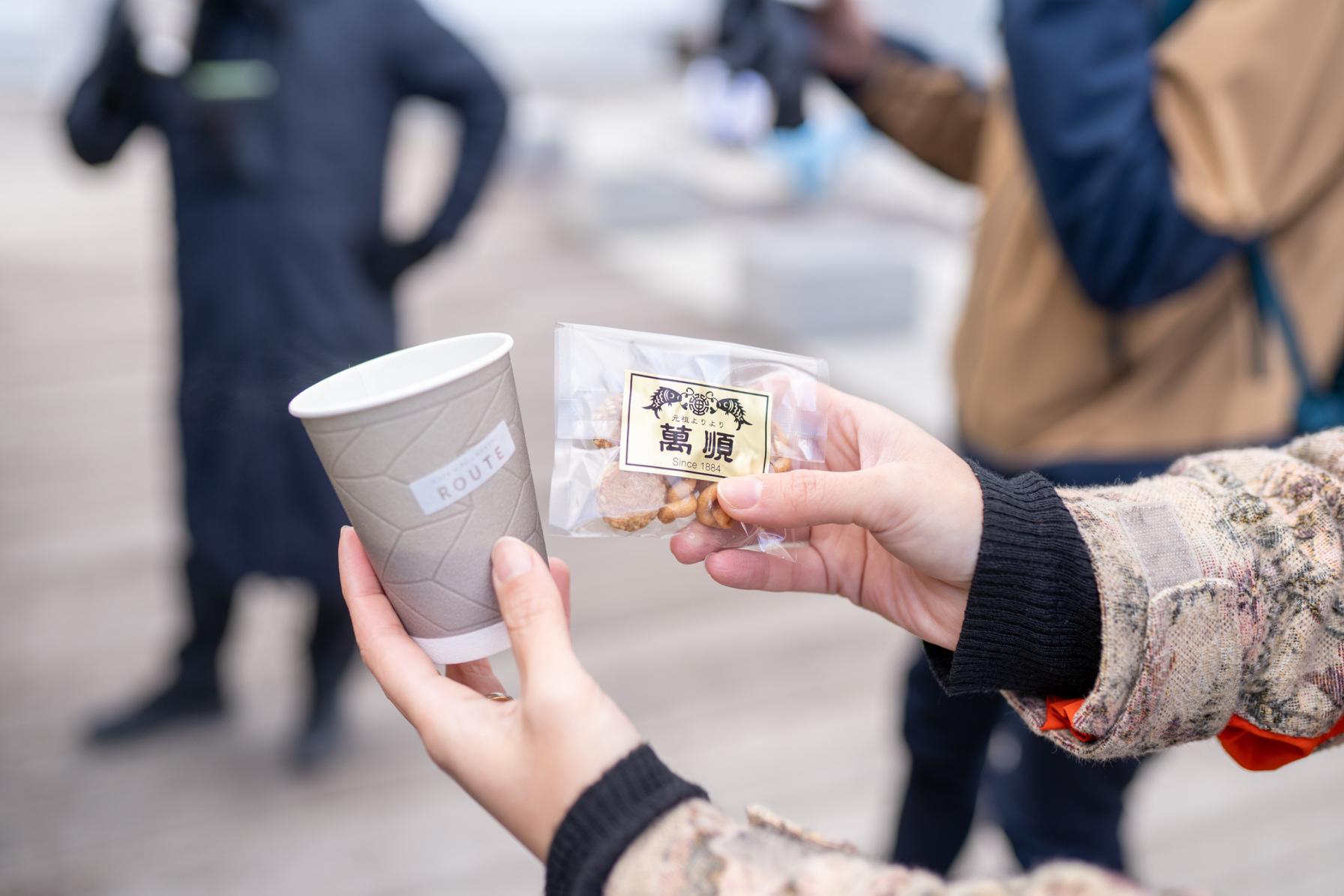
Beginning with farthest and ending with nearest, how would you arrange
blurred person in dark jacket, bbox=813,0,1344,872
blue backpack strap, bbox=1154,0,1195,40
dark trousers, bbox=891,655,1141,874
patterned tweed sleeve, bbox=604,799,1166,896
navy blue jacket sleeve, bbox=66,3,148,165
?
navy blue jacket sleeve, bbox=66,3,148,165
dark trousers, bbox=891,655,1141,874
blue backpack strap, bbox=1154,0,1195,40
blurred person in dark jacket, bbox=813,0,1344,872
patterned tweed sleeve, bbox=604,799,1166,896

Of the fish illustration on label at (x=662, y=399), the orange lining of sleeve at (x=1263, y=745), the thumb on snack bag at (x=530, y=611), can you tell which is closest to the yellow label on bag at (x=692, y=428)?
the fish illustration on label at (x=662, y=399)

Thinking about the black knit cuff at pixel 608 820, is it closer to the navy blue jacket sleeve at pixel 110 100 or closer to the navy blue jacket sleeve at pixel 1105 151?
the navy blue jacket sleeve at pixel 1105 151

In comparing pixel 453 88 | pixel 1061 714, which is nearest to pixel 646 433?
pixel 1061 714

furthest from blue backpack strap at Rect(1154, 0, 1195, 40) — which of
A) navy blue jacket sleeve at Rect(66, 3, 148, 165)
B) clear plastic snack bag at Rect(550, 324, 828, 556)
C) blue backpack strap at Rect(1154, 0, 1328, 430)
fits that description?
navy blue jacket sleeve at Rect(66, 3, 148, 165)

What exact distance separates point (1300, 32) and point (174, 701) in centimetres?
218

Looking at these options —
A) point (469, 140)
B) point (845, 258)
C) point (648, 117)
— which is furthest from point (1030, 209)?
point (648, 117)

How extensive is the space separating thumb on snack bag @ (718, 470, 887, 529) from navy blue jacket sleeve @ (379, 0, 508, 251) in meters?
1.19

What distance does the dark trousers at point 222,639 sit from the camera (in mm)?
1857

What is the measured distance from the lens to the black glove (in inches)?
66.4

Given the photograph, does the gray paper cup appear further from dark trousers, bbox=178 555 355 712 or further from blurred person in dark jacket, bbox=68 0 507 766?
dark trousers, bbox=178 555 355 712

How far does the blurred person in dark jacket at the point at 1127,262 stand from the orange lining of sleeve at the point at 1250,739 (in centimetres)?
48

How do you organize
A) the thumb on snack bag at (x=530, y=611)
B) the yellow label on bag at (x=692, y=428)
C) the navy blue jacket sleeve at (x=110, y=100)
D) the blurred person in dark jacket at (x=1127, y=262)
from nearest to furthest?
the thumb on snack bag at (x=530, y=611) < the yellow label on bag at (x=692, y=428) < the blurred person in dark jacket at (x=1127, y=262) < the navy blue jacket sleeve at (x=110, y=100)

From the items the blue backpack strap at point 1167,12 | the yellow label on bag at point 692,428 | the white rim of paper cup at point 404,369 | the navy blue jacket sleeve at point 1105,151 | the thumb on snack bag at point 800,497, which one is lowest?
the thumb on snack bag at point 800,497

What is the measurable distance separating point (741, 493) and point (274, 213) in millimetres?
1185
